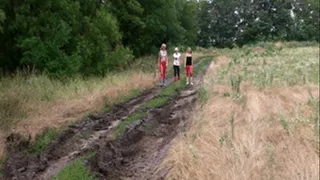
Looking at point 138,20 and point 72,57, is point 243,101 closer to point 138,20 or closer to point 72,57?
point 72,57

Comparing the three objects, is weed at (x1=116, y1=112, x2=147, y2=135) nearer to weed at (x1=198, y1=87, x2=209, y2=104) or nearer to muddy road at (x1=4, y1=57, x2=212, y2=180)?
muddy road at (x1=4, y1=57, x2=212, y2=180)

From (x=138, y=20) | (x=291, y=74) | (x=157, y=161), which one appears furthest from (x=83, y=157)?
(x=138, y=20)

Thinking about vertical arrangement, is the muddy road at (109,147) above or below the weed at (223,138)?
below

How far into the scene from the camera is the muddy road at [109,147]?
7395 millimetres

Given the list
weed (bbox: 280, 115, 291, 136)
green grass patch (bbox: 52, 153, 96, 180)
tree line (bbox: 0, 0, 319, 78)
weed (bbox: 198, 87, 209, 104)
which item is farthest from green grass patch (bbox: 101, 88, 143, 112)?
weed (bbox: 280, 115, 291, 136)

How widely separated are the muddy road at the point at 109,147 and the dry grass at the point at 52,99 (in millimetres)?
512

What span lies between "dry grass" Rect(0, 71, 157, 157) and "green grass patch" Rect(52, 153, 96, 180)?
196 cm

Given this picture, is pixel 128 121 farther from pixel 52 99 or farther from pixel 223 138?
pixel 223 138

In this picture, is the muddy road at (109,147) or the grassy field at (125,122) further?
the muddy road at (109,147)

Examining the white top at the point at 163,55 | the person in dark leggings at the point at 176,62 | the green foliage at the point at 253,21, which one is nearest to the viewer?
the white top at the point at 163,55

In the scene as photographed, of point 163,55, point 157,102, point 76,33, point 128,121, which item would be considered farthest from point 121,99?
point 76,33

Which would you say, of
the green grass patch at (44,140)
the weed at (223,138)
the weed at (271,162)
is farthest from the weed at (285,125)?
the green grass patch at (44,140)

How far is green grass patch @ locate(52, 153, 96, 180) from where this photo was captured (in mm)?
6950

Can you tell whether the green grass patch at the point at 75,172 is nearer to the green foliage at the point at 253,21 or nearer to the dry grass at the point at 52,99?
the dry grass at the point at 52,99
